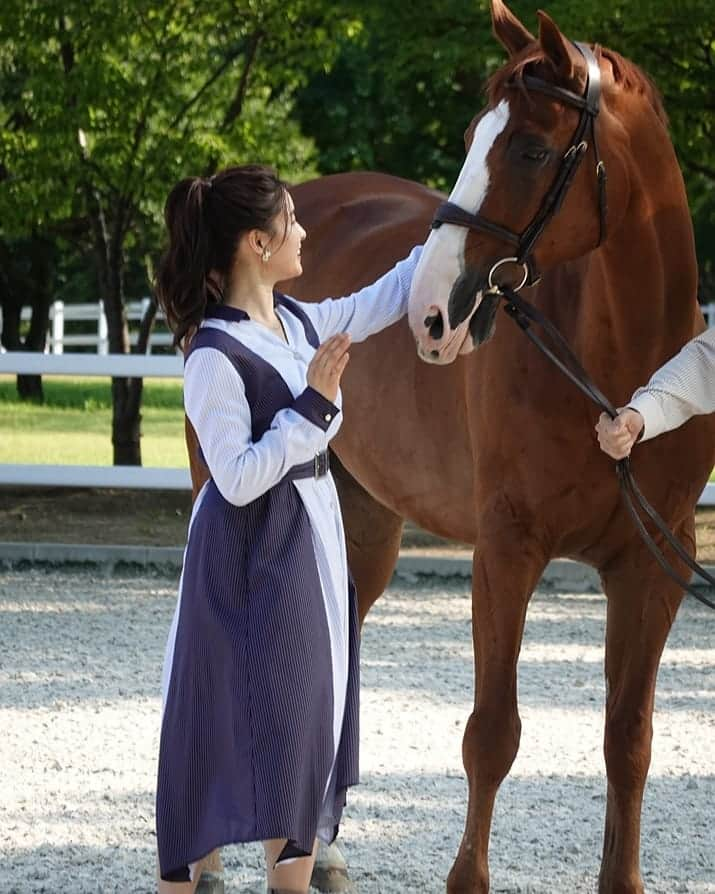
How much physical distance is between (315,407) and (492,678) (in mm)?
1064

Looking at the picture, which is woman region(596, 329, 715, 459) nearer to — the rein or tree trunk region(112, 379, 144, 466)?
the rein

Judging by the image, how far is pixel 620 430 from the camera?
3057 millimetres

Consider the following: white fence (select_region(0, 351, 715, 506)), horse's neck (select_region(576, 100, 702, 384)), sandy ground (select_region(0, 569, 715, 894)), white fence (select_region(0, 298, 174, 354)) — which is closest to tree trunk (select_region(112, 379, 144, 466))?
white fence (select_region(0, 351, 715, 506))

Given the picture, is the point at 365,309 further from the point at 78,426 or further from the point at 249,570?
the point at 78,426

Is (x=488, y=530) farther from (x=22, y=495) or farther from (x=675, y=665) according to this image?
(x=22, y=495)

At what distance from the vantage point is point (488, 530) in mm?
3516

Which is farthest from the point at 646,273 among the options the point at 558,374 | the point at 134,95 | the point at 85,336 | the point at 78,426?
the point at 85,336

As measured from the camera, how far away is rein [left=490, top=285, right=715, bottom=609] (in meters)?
3.21

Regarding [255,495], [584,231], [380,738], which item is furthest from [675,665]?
[255,495]

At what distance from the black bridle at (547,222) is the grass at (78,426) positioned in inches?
359

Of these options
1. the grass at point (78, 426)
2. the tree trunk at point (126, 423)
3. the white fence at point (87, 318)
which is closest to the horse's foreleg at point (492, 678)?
the tree trunk at point (126, 423)

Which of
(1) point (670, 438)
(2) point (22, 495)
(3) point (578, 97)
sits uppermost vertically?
(3) point (578, 97)

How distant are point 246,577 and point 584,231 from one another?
1.06m

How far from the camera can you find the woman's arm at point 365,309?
329 cm
